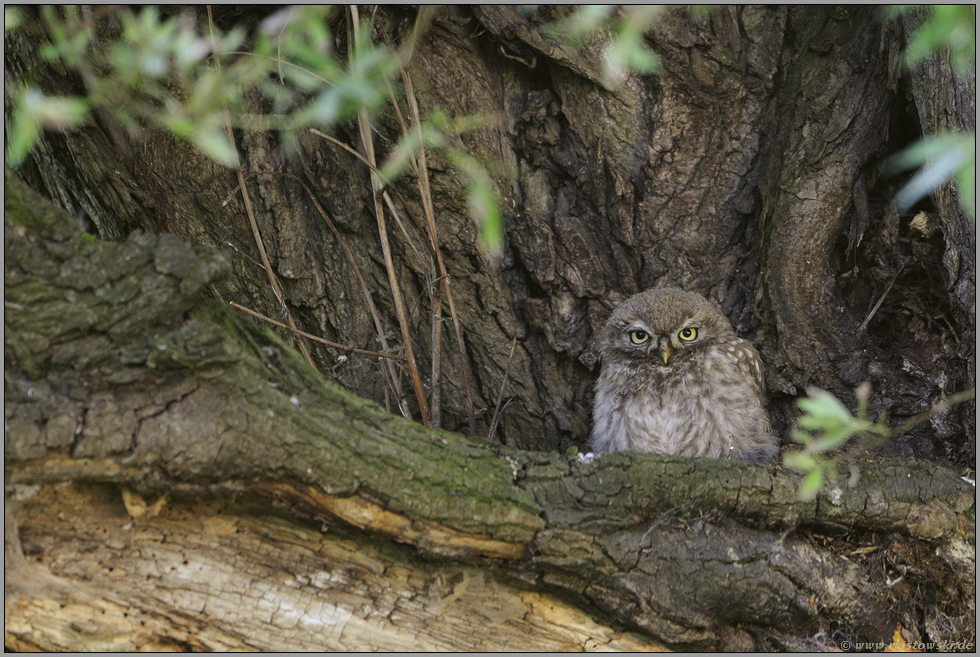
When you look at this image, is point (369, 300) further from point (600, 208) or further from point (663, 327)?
point (663, 327)

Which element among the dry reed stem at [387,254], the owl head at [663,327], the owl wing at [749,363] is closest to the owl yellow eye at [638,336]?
the owl head at [663,327]

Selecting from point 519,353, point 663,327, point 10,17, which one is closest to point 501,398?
point 519,353

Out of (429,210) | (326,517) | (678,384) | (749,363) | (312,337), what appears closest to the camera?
(326,517)

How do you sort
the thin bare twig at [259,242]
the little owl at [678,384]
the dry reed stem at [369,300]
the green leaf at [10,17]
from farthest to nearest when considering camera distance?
the little owl at [678,384]
the dry reed stem at [369,300]
the thin bare twig at [259,242]
the green leaf at [10,17]

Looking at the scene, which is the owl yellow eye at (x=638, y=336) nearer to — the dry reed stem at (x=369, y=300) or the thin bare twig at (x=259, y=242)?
the dry reed stem at (x=369, y=300)

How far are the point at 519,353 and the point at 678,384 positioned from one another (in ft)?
2.68

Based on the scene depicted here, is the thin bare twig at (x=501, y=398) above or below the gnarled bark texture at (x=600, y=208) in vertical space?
below

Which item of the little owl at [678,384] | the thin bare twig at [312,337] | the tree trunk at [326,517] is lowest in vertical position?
the tree trunk at [326,517]

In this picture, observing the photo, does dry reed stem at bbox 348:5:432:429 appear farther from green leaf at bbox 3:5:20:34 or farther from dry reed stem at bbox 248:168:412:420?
green leaf at bbox 3:5:20:34

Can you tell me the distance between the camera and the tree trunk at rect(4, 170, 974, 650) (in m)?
2.12

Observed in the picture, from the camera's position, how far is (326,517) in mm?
2318

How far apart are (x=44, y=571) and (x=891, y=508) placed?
273cm

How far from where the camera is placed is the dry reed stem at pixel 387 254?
11.0ft

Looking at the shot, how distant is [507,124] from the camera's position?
365 centimetres
